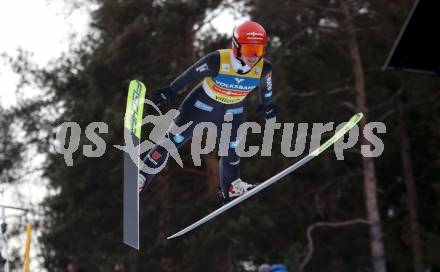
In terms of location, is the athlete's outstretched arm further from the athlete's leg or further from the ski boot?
the ski boot

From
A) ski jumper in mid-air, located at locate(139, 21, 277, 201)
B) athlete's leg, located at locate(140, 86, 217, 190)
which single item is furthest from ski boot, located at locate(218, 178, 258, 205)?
athlete's leg, located at locate(140, 86, 217, 190)

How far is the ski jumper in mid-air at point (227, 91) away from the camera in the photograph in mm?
6730

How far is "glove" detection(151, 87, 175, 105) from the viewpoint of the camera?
6.80 m

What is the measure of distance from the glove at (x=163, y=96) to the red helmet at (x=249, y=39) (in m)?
0.70

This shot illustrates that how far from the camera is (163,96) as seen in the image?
22.4ft

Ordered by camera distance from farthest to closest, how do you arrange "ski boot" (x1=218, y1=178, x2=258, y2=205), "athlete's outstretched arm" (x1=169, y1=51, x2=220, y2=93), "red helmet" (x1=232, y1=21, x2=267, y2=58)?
1. "ski boot" (x1=218, y1=178, x2=258, y2=205)
2. "athlete's outstretched arm" (x1=169, y1=51, x2=220, y2=93)
3. "red helmet" (x1=232, y1=21, x2=267, y2=58)

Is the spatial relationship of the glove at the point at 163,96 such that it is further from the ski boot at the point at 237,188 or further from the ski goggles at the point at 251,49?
the ski boot at the point at 237,188

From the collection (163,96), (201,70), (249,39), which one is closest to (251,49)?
(249,39)

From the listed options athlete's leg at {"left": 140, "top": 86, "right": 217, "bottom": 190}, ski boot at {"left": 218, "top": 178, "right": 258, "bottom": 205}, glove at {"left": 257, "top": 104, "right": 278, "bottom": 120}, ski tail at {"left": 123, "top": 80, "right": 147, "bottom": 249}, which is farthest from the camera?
ski boot at {"left": 218, "top": 178, "right": 258, "bottom": 205}

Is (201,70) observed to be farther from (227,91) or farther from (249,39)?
(249,39)

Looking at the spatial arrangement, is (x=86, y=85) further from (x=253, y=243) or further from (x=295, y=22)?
(x=253, y=243)

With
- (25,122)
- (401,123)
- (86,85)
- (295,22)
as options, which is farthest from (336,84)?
(25,122)

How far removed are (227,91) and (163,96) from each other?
64cm

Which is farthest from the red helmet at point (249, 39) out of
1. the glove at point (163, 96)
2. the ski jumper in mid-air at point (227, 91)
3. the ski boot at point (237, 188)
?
the ski boot at point (237, 188)
